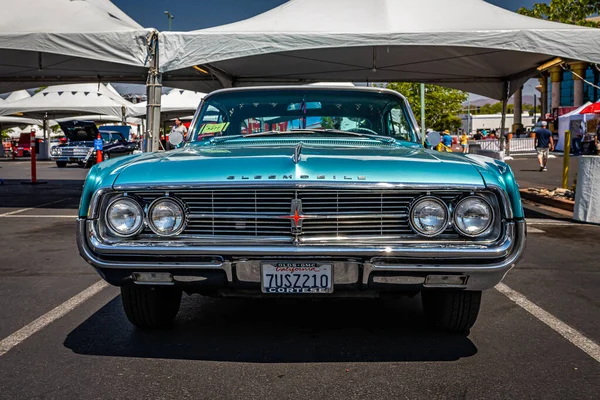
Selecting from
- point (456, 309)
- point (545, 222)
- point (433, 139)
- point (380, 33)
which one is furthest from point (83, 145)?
point (456, 309)

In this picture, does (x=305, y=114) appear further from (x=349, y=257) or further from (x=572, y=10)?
(x=572, y=10)

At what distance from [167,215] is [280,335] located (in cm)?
112

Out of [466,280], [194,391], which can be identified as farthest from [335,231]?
[194,391]

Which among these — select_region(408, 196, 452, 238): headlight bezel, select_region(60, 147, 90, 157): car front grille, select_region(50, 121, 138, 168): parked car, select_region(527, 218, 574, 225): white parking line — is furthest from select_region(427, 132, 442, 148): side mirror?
select_region(60, 147, 90, 157): car front grille

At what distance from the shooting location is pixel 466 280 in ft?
10.9

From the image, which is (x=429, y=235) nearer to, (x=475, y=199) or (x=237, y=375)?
(x=475, y=199)

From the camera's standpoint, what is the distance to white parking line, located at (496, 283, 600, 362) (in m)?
3.75

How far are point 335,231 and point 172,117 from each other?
3533cm

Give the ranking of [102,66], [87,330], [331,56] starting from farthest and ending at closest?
[102,66], [331,56], [87,330]

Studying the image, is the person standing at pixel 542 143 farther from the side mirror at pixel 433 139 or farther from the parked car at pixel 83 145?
the side mirror at pixel 433 139

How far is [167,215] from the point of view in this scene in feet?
10.9

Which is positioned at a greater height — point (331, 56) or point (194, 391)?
point (331, 56)

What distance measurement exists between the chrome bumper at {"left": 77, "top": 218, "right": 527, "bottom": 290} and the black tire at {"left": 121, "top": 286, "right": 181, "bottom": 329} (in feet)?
1.63

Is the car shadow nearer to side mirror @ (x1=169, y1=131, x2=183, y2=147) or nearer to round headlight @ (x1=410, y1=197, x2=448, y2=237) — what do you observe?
round headlight @ (x1=410, y1=197, x2=448, y2=237)
